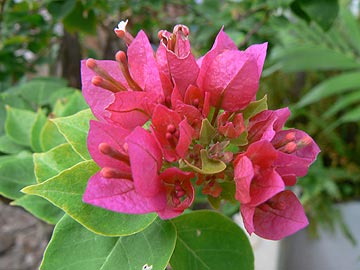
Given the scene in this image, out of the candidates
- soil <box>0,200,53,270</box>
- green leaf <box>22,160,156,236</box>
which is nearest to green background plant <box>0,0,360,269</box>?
green leaf <box>22,160,156,236</box>

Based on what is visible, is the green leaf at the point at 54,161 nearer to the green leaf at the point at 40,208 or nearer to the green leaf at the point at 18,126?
the green leaf at the point at 40,208

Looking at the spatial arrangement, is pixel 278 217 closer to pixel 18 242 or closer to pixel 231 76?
pixel 231 76

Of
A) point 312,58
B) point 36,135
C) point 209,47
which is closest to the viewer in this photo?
point 36,135

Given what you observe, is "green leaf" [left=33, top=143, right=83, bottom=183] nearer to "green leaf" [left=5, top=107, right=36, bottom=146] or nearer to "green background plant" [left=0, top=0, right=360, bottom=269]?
"green background plant" [left=0, top=0, right=360, bottom=269]

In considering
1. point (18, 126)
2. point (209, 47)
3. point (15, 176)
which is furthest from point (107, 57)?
point (15, 176)

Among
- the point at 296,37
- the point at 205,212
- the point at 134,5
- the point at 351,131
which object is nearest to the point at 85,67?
the point at 205,212

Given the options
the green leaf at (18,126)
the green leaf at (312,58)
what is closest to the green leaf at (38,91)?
the green leaf at (18,126)
